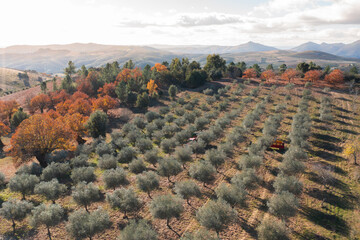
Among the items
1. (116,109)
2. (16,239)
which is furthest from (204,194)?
(116,109)

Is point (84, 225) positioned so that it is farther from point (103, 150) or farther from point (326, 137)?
point (326, 137)

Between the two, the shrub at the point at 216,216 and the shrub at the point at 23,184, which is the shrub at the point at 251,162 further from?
the shrub at the point at 23,184

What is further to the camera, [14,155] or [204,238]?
[14,155]

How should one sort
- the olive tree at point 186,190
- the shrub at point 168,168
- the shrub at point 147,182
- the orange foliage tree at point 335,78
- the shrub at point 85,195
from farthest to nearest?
1. the orange foliage tree at point 335,78
2. the shrub at point 168,168
3. the shrub at point 147,182
4. the olive tree at point 186,190
5. the shrub at point 85,195

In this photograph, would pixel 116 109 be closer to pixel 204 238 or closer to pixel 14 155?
pixel 14 155

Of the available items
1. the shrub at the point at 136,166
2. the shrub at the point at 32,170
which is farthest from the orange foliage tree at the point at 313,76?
the shrub at the point at 32,170

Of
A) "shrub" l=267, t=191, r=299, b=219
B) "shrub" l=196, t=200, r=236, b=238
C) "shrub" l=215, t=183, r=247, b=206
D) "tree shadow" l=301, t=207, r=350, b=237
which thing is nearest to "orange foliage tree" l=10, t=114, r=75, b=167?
"shrub" l=196, t=200, r=236, b=238
